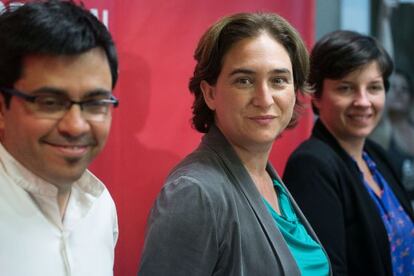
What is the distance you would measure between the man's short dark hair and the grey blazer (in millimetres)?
457

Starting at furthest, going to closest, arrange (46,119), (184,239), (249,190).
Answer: (249,190)
(184,239)
(46,119)

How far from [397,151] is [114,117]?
182 centimetres

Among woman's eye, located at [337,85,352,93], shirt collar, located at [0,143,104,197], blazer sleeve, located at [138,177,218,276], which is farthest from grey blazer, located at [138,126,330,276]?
woman's eye, located at [337,85,352,93]

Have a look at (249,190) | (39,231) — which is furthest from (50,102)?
(249,190)

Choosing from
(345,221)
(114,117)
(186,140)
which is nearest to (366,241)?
(345,221)

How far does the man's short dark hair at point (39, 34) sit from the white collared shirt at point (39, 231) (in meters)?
0.17

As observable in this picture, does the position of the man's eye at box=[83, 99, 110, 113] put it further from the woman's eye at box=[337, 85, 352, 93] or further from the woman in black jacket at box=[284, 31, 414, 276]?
the woman's eye at box=[337, 85, 352, 93]

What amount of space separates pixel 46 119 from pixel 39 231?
0.24m

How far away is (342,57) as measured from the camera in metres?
2.18

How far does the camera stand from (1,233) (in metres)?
1.17

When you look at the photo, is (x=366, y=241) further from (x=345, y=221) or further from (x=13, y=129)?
(x=13, y=129)

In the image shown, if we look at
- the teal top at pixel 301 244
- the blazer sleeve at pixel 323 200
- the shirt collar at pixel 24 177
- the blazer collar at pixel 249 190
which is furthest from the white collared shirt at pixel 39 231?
the blazer sleeve at pixel 323 200

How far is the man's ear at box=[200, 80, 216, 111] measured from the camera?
5.66 feet

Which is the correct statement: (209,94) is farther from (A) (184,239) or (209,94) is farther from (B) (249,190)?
(A) (184,239)
